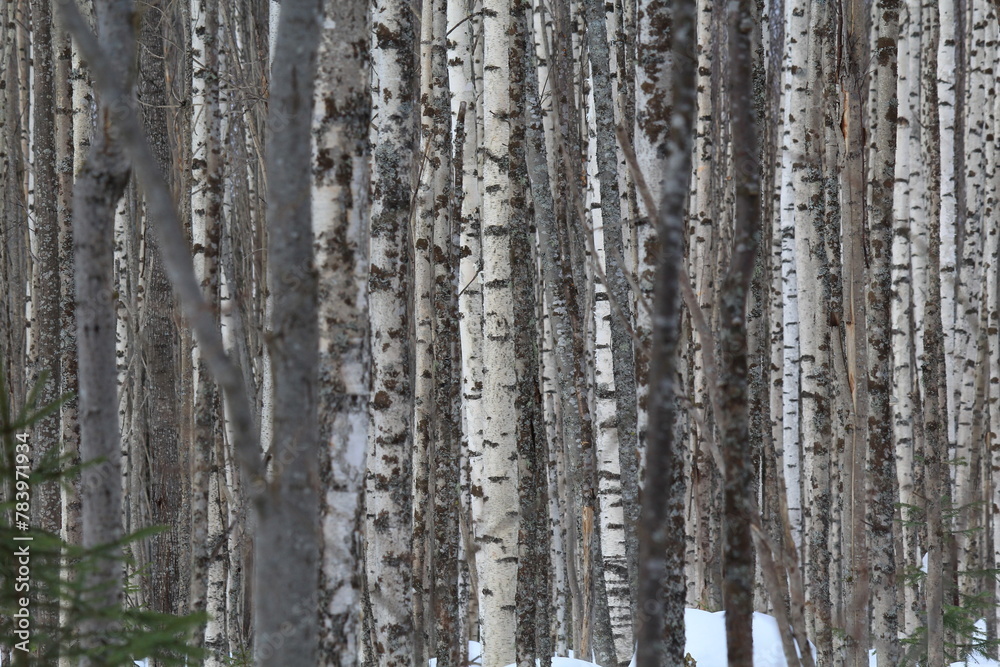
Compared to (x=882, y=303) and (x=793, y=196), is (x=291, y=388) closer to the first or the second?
(x=882, y=303)

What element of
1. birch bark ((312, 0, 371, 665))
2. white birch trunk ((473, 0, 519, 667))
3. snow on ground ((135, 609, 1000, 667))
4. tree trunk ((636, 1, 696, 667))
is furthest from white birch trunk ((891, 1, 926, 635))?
tree trunk ((636, 1, 696, 667))

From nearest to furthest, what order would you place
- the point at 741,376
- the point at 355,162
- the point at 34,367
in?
the point at 741,376 < the point at 355,162 < the point at 34,367

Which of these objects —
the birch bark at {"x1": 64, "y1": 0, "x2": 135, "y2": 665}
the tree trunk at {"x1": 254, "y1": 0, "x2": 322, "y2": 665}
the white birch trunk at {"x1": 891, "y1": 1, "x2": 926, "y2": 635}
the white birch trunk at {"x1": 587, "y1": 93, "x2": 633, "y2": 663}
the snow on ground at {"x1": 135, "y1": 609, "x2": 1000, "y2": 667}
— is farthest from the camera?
the white birch trunk at {"x1": 891, "y1": 1, "x2": 926, "y2": 635}

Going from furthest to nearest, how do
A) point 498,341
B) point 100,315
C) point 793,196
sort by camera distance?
1. point 793,196
2. point 498,341
3. point 100,315

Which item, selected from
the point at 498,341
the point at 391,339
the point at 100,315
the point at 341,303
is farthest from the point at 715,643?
the point at 100,315

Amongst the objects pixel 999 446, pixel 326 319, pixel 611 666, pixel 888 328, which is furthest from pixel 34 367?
pixel 999 446

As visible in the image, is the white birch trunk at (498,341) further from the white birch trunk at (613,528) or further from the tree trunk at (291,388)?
the tree trunk at (291,388)

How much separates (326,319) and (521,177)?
2.49 metres

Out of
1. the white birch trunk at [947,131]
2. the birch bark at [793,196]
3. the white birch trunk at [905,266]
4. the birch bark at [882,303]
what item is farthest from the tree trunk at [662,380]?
the white birch trunk at [947,131]

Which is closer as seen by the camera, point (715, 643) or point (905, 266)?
point (715, 643)

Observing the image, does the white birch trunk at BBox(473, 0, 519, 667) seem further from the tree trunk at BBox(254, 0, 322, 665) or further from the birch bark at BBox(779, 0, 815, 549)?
the tree trunk at BBox(254, 0, 322, 665)

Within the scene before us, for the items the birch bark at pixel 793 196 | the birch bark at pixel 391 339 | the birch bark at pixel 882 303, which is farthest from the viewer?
the birch bark at pixel 793 196

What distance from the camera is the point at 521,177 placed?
439 centimetres

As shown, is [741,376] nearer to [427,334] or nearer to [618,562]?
[427,334]
